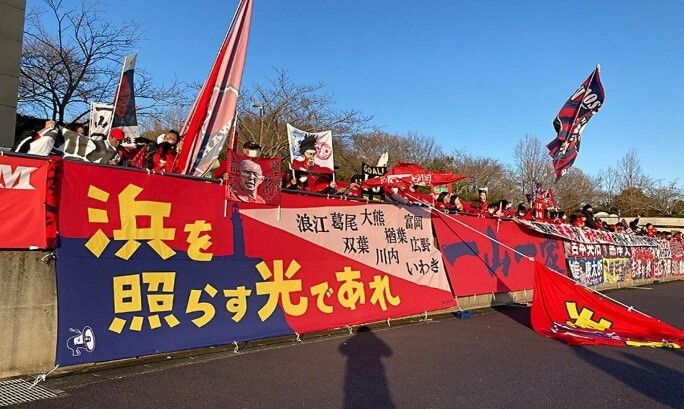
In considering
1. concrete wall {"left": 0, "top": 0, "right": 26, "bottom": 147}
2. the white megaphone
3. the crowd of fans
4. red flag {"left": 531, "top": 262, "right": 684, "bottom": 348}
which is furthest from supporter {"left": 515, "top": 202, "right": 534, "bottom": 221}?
concrete wall {"left": 0, "top": 0, "right": 26, "bottom": 147}

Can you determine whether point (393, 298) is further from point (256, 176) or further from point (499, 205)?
point (499, 205)

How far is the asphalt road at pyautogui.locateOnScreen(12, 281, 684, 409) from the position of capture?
16.5 feet

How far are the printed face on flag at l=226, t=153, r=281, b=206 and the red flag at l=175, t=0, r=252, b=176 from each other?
355mm

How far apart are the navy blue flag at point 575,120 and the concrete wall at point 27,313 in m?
14.6

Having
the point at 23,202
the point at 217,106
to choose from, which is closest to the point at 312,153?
the point at 217,106

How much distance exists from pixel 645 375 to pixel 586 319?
2.83 meters

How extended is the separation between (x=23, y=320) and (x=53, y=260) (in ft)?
2.03

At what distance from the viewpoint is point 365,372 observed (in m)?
6.16

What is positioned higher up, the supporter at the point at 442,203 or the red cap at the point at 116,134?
the red cap at the point at 116,134

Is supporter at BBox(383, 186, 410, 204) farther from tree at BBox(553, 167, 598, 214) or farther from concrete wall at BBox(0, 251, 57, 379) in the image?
tree at BBox(553, 167, 598, 214)

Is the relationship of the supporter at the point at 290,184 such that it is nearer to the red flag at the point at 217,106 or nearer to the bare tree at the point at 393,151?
the red flag at the point at 217,106

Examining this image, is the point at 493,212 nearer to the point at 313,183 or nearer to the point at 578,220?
the point at 313,183

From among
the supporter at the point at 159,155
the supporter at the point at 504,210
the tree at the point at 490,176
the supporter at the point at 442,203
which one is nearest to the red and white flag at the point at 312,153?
the supporter at the point at 442,203

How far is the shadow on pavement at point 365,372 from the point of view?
5.08 meters
